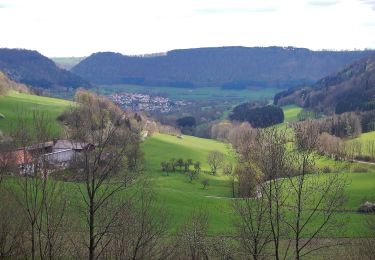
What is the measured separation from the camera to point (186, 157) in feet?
305

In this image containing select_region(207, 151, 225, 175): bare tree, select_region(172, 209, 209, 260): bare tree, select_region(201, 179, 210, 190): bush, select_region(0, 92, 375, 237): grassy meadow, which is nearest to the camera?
select_region(172, 209, 209, 260): bare tree

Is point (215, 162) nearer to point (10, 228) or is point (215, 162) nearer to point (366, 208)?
point (366, 208)

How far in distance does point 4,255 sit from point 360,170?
237ft

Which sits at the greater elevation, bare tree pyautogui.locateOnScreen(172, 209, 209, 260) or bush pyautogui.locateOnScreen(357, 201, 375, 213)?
bare tree pyautogui.locateOnScreen(172, 209, 209, 260)

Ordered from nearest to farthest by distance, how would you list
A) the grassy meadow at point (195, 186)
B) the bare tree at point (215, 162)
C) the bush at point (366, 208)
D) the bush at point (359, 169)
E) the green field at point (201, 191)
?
the grassy meadow at point (195, 186) < the green field at point (201, 191) < the bush at point (366, 208) < the bush at point (359, 169) < the bare tree at point (215, 162)

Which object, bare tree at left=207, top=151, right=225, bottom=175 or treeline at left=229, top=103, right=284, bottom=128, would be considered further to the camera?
treeline at left=229, top=103, right=284, bottom=128

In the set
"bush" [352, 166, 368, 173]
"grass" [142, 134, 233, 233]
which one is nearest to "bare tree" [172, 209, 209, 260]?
"grass" [142, 134, 233, 233]

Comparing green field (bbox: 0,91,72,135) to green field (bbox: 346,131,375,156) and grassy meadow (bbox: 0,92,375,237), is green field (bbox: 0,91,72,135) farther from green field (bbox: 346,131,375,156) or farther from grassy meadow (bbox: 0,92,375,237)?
→ green field (bbox: 346,131,375,156)

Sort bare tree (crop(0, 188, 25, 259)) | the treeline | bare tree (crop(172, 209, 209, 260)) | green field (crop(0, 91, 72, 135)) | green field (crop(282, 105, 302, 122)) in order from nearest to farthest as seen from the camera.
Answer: bare tree (crop(0, 188, 25, 259))
bare tree (crop(172, 209, 209, 260))
green field (crop(0, 91, 72, 135))
the treeline
green field (crop(282, 105, 302, 122))

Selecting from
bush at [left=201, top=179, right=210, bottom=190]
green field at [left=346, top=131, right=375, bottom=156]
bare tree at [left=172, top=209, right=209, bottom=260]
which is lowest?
bush at [left=201, top=179, right=210, bottom=190]

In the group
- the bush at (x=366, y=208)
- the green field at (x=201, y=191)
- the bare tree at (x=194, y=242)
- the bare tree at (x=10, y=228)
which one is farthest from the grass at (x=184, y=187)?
the bush at (x=366, y=208)

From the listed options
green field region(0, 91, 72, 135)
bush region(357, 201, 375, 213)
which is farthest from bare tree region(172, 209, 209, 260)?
green field region(0, 91, 72, 135)

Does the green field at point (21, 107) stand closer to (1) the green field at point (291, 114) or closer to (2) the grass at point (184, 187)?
(2) the grass at point (184, 187)

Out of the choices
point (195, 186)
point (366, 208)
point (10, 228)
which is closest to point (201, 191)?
point (195, 186)
